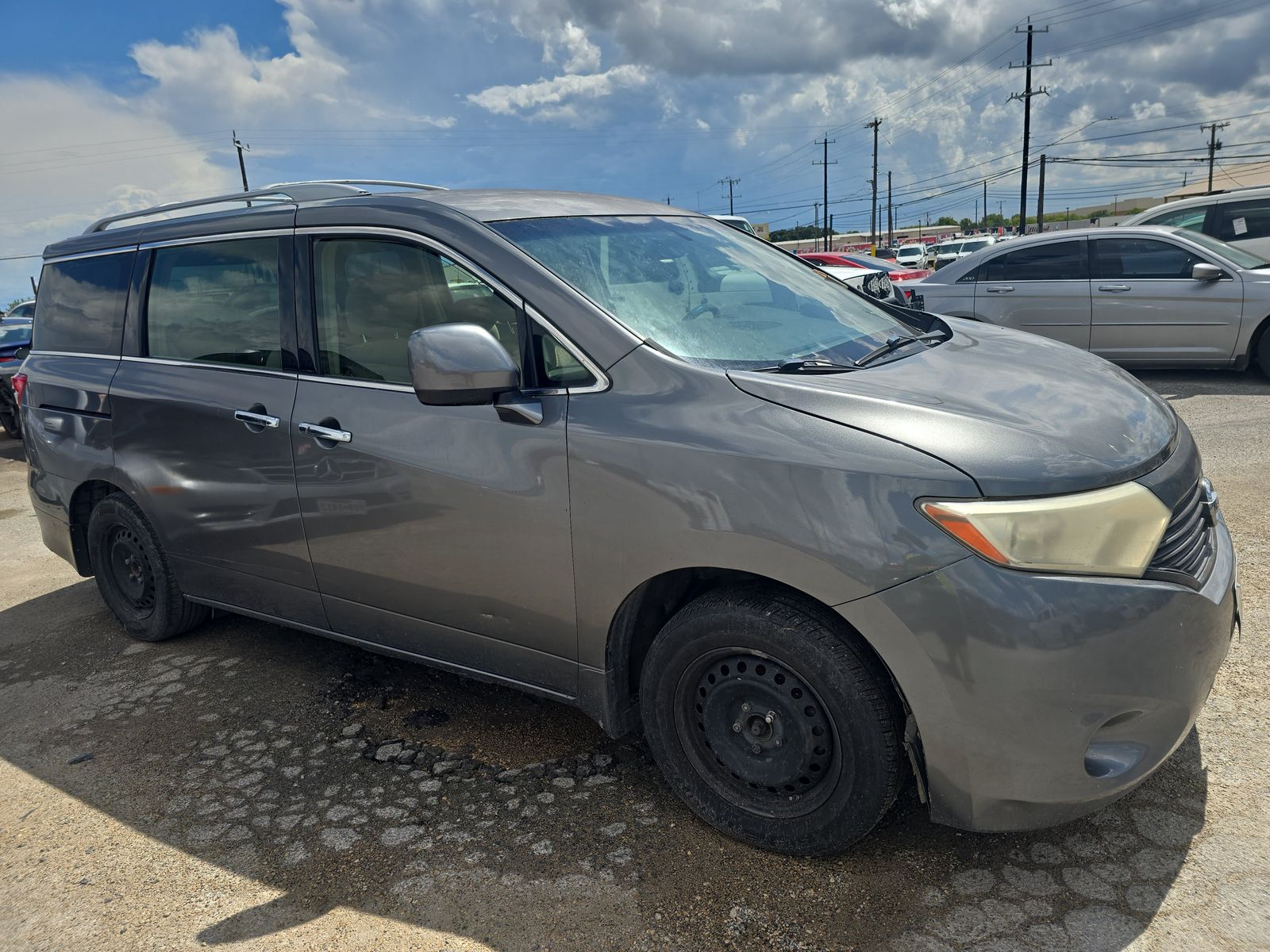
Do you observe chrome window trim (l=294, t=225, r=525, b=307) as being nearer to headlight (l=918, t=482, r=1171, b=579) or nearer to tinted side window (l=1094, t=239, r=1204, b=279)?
headlight (l=918, t=482, r=1171, b=579)

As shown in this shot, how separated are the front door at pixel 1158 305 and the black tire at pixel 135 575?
8370mm

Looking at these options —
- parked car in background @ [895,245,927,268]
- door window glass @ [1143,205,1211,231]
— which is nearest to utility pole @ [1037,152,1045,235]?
parked car in background @ [895,245,927,268]

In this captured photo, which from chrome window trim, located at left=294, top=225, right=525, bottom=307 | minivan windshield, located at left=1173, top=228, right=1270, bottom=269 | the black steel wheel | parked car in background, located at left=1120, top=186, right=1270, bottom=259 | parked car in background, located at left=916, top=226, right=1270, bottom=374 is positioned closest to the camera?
the black steel wheel

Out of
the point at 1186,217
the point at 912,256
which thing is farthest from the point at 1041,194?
the point at 1186,217

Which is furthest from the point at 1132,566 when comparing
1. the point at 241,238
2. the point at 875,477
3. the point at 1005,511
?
the point at 241,238

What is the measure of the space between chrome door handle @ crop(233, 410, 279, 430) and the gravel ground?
111 centimetres

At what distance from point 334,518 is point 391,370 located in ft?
1.80

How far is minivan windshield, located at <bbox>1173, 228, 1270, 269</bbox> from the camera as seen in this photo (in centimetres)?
859

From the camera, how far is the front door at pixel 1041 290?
30.1 feet

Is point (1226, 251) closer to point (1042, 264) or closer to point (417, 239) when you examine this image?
point (1042, 264)

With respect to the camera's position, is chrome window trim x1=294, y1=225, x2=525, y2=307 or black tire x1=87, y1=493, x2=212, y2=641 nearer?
chrome window trim x1=294, y1=225, x2=525, y2=307

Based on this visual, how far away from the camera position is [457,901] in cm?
245

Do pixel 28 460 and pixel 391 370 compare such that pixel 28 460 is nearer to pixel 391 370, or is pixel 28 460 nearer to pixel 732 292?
pixel 391 370

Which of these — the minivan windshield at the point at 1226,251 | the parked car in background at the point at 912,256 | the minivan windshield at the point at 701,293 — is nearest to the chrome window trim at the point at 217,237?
the minivan windshield at the point at 701,293
